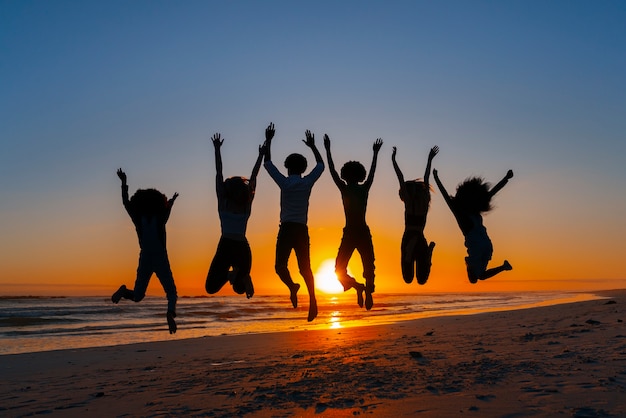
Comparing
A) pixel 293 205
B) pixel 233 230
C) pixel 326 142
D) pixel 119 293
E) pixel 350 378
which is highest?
pixel 326 142

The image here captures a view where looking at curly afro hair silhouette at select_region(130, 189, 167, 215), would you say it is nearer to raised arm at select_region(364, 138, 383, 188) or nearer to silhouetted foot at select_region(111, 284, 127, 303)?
silhouetted foot at select_region(111, 284, 127, 303)

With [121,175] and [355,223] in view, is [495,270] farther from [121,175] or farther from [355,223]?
[121,175]

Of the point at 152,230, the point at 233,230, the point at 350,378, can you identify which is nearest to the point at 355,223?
the point at 233,230

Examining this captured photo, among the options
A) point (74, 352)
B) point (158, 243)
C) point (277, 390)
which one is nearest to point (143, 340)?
point (74, 352)

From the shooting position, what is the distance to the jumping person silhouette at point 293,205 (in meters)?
9.77

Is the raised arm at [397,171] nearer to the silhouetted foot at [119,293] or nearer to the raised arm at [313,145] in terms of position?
the raised arm at [313,145]

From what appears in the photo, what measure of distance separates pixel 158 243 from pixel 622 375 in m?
9.16

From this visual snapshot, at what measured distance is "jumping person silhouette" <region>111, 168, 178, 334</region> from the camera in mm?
9820

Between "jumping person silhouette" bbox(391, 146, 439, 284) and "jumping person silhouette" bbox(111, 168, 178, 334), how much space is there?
4.02 metres

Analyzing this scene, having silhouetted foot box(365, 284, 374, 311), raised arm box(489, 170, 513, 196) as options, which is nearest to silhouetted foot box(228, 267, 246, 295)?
silhouetted foot box(365, 284, 374, 311)

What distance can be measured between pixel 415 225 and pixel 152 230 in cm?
449

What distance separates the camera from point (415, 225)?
10469 mm

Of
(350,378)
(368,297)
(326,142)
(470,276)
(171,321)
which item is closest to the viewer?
(171,321)

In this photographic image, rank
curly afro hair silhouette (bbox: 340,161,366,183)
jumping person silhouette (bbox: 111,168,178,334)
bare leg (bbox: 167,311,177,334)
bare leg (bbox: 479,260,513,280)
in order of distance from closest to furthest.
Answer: bare leg (bbox: 167,311,177,334) → jumping person silhouette (bbox: 111,168,178,334) → curly afro hair silhouette (bbox: 340,161,366,183) → bare leg (bbox: 479,260,513,280)
